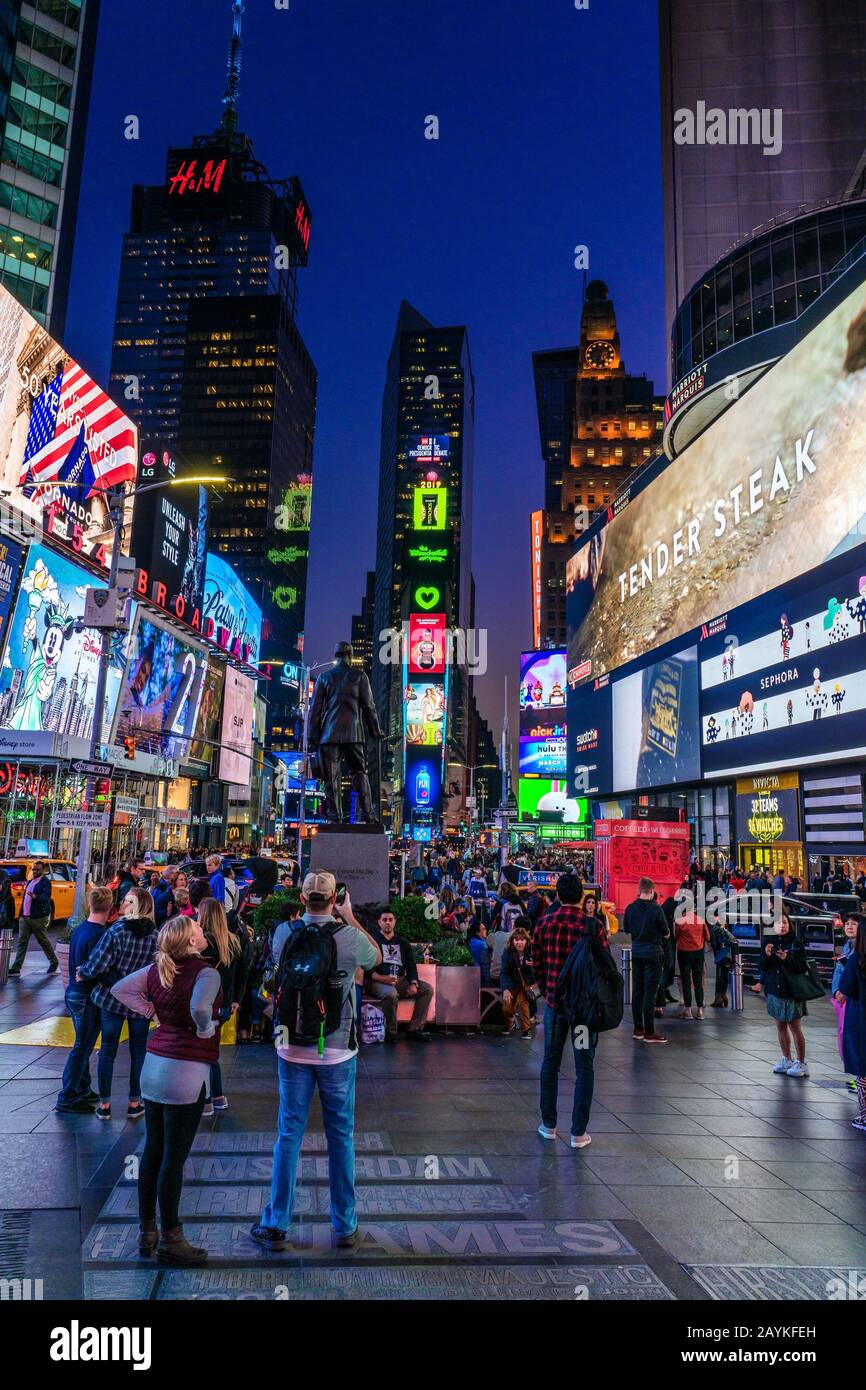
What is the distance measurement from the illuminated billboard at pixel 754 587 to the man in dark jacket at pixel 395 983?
20426 mm

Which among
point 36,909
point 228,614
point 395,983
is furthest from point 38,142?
point 395,983

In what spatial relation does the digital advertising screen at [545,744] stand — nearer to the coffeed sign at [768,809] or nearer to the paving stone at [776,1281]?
the coffeed sign at [768,809]

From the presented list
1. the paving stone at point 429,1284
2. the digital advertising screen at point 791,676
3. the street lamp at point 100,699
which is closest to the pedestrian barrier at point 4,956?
the street lamp at point 100,699

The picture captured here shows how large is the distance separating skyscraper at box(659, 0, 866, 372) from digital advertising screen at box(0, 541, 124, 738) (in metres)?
57.6

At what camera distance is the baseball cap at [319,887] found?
4840mm

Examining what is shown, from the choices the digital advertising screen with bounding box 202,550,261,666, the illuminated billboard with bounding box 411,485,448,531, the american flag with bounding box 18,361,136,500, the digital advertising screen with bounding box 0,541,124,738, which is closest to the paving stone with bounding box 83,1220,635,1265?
the digital advertising screen with bounding box 0,541,124,738

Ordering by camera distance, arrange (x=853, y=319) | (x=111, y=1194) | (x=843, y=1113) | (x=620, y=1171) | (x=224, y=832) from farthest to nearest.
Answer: (x=224, y=832), (x=853, y=319), (x=843, y=1113), (x=620, y=1171), (x=111, y=1194)

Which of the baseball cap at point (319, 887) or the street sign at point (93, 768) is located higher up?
the street sign at point (93, 768)

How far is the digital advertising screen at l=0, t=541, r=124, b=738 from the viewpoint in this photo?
3450cm

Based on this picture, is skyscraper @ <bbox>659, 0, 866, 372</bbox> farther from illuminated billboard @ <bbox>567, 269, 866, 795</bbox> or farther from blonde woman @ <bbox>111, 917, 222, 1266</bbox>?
blonde woman @ <bbox>111, 917, 222, 1266</bbox>
